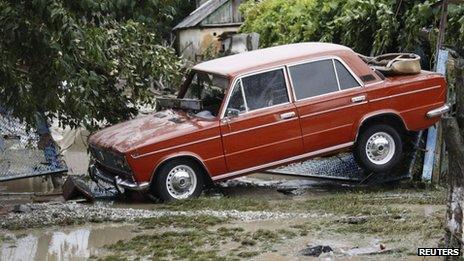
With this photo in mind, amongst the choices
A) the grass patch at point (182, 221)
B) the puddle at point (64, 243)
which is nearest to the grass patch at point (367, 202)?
the grass patch at point (182, 221)

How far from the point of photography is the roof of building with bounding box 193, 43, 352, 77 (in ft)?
37.7

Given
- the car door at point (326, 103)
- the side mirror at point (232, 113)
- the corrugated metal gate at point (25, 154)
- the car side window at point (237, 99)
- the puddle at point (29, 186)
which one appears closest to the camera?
the side mirror at point (232, 113)

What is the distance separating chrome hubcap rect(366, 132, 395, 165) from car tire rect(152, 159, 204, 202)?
2.51 metres

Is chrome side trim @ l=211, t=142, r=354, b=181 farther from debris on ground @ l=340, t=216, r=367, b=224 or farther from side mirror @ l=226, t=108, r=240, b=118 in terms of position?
debris on ground @ l=340, t=216, r=367, b=224

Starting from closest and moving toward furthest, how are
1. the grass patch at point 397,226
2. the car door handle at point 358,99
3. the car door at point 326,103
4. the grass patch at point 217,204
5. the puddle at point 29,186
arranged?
the grass patch at point 397,226
the grass patch at point 217,204
the car door at point 326,103
the car door handle at point 358,99
the puddle at point 29,186

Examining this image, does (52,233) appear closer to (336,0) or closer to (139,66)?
(139,66)

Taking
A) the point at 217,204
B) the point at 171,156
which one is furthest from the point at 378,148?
the point at 171,156

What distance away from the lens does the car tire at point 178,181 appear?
10.9 m

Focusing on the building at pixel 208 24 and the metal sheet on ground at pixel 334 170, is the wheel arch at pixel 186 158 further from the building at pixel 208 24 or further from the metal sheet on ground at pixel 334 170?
the building at pixel 208 24

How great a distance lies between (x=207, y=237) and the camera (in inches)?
328

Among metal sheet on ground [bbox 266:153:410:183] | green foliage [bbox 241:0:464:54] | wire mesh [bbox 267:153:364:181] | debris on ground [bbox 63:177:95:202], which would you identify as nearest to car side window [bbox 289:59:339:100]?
metal sheet on ground [bbox 266:153:410:183]

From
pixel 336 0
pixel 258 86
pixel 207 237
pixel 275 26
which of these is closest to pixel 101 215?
pixel 207 237

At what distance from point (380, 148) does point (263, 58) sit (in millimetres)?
2151

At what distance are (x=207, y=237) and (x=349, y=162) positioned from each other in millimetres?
4996
